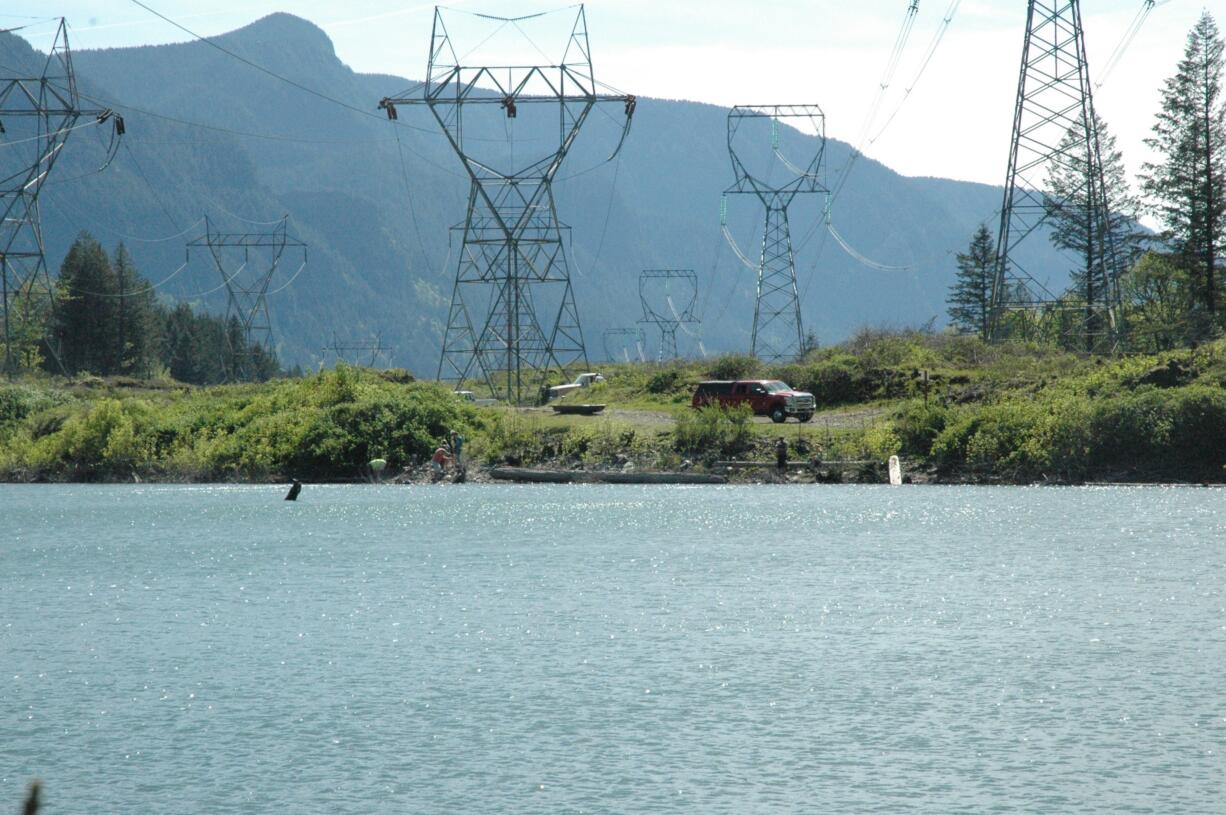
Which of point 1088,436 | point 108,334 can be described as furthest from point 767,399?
point 108,334

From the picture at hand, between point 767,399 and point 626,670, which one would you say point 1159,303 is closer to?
point 767,399

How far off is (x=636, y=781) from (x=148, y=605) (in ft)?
56.6

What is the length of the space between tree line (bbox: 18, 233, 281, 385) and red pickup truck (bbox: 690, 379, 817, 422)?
60.2 m

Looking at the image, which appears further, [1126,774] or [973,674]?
[973,674]

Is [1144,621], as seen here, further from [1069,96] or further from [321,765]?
[1069,96]

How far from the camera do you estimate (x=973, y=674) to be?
22172mm

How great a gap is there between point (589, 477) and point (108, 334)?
275 feet

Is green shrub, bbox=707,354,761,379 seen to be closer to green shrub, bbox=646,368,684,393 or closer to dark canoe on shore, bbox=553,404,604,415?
green shrub, bbox=646,368,684,393

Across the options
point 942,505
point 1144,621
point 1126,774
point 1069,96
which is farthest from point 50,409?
point 1126,774

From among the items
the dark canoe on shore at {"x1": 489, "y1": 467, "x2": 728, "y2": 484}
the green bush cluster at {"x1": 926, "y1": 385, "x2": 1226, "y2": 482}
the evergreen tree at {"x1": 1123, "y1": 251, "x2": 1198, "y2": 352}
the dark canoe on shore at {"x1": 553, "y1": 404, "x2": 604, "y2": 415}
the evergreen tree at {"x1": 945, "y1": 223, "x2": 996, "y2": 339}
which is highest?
the evergreen tree at {"x1": 945, "y1": 223, "x2": 996, "y2": 339}

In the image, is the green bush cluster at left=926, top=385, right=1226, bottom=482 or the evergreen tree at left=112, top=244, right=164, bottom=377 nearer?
the green bush cluster at left=926, top=385, right=1226, bottom=482

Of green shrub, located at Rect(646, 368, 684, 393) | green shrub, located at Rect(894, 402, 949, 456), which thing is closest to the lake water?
green shrub, located at Rect(894, 402, 949, 456)

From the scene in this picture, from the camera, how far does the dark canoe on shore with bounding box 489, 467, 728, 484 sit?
206 feet

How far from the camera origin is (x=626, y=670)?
2278cm
